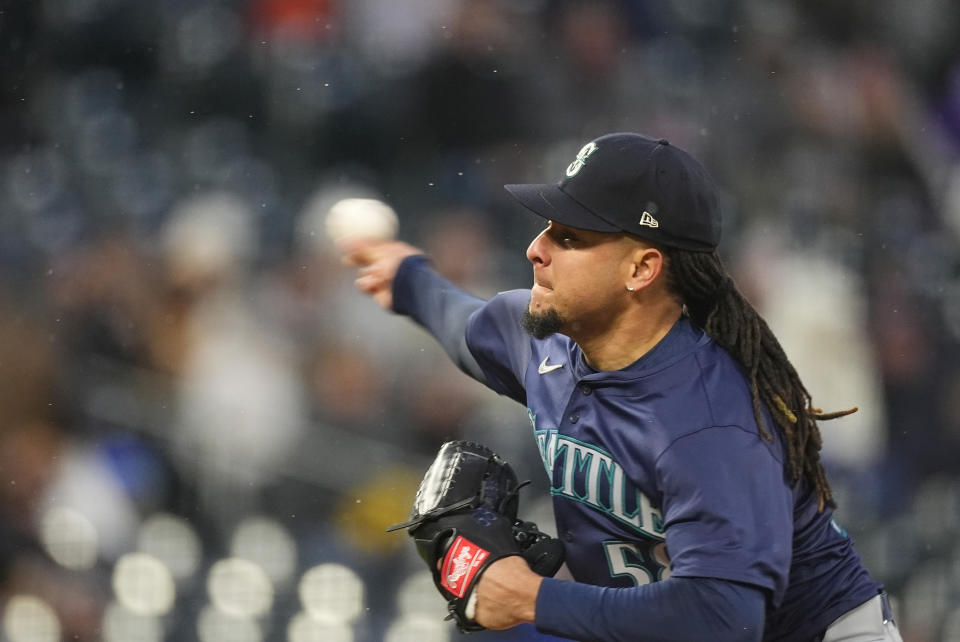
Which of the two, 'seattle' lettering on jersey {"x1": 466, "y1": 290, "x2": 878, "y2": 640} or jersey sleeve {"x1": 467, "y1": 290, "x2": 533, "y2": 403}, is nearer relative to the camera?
'seattle' lettering on jersey {"x1": 466, "y1": 290, "x2": 878, "y2": 640}

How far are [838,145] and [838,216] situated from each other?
365 mm

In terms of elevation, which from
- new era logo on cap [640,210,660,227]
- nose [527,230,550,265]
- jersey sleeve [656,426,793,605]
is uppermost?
nose [527,230,550,265]

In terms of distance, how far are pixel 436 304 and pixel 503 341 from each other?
0.76 feet

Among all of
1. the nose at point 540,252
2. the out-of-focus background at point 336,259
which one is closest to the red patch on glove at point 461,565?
the nose at point 540,252

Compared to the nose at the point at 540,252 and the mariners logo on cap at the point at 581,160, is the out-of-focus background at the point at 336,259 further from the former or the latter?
the mariners logo on cap at the point at 581,160

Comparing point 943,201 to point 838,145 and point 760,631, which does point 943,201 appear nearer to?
point 838,145

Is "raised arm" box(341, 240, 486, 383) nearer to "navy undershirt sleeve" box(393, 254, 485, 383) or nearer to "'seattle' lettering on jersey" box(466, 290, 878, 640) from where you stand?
"navy undershirt sleeve" box(393, 254, 485, 383)

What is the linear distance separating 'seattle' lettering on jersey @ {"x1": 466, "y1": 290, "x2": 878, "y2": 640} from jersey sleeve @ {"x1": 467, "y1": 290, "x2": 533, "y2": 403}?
21 mm

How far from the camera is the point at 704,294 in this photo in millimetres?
2367

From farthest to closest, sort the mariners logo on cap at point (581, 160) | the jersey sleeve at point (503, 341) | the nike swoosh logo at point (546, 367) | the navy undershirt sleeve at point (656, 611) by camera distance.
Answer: the jersey sleeve at point (503, 341)
the nike swoosh logo at point (546, 367)
the mariners logo on cap at point (581, 160)
the navy undershirt sleeve at point (656, 611)

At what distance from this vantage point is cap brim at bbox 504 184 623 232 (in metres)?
2.26

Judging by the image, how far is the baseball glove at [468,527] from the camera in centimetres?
224

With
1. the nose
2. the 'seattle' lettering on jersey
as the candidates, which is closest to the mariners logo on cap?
the nose

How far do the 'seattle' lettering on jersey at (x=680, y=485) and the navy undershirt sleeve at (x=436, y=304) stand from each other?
214 millimetres
